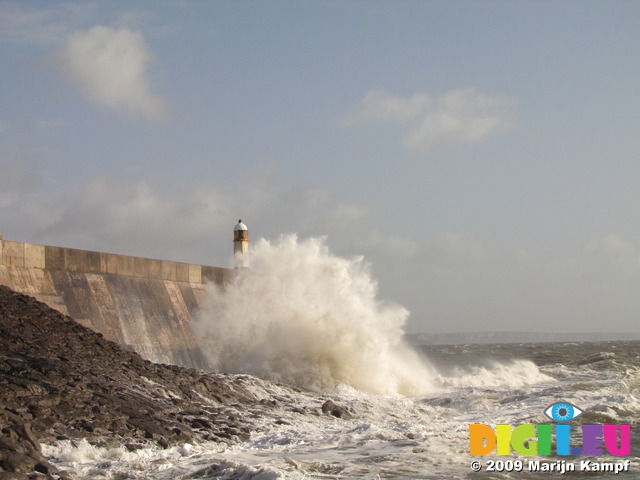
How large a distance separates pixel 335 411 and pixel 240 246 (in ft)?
28.4

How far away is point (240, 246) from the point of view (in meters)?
18.1

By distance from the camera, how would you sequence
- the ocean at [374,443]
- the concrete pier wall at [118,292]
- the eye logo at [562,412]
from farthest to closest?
the concrete pier wall at [118,292] → the eye logo at [562,412] → the ocean at [374,443]

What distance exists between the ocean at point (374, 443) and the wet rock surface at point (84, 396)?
29 centimetres

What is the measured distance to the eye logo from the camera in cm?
1012

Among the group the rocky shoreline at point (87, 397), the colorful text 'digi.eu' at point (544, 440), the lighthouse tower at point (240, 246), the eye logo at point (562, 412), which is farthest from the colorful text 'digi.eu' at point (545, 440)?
the lighthouse tower at point (240, 246)

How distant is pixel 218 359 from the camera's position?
47.4 feet

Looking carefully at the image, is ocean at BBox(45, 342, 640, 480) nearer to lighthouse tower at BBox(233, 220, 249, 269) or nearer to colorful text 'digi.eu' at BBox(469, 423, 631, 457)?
colorful text 'digi.eu' at BBox(469, 423, 631, 457)

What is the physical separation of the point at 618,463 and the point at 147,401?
201 inches

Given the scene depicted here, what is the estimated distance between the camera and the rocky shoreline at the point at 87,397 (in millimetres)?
6469

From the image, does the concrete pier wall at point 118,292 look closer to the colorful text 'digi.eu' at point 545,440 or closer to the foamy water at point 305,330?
the foamy water at point 305,330

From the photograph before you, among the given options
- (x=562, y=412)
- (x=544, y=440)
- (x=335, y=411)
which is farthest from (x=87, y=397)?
(x=562, y=412)

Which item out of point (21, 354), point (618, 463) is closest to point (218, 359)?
point (21, 354)

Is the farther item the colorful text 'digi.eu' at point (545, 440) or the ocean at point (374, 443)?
the colorful text 'digi.eu' at point (545, 440)

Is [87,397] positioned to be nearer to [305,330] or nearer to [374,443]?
[374,443]
